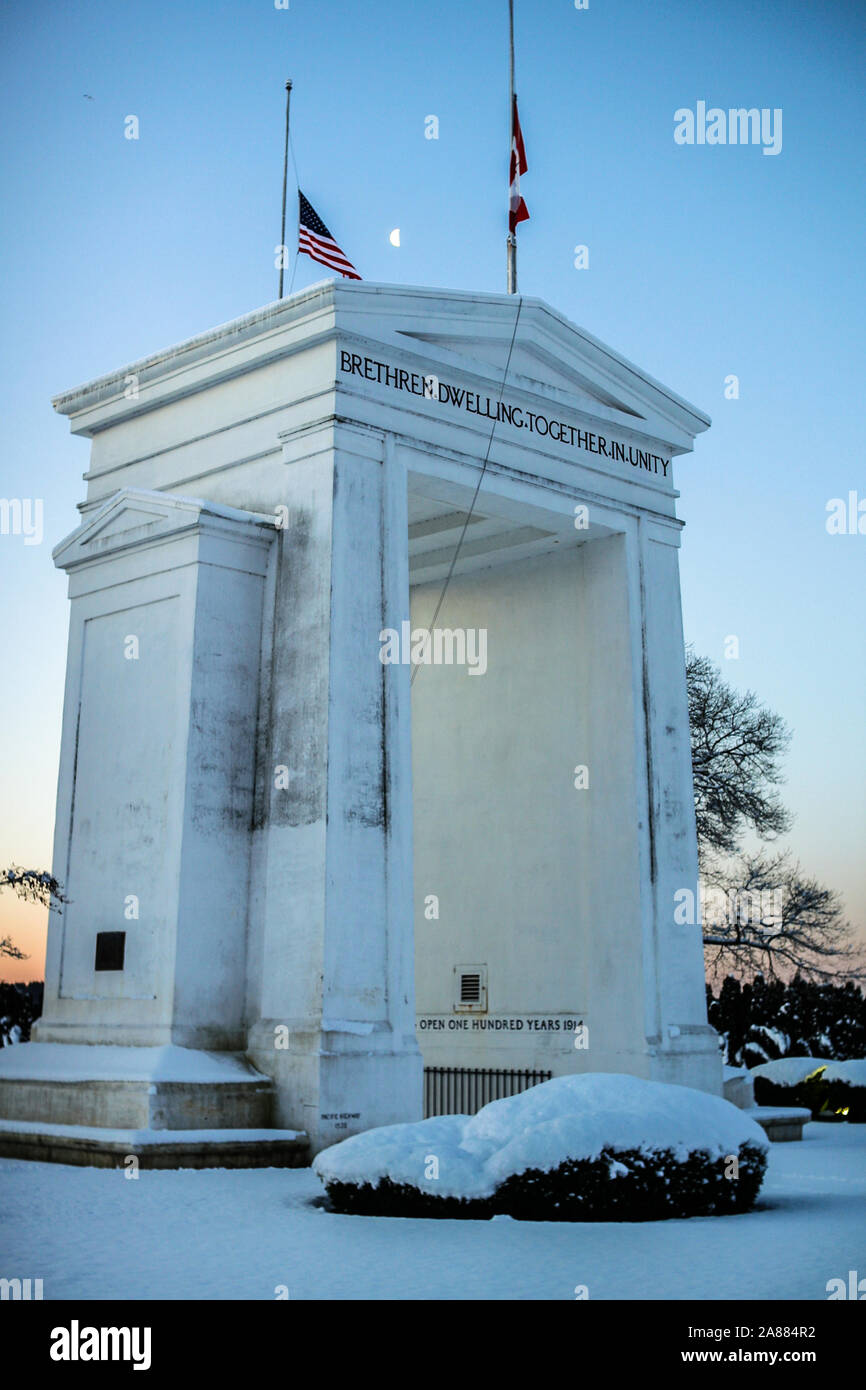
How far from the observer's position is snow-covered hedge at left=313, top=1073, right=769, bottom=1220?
11953mm

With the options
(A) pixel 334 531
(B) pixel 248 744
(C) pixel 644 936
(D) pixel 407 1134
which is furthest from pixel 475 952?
(D) pixel 407 1134

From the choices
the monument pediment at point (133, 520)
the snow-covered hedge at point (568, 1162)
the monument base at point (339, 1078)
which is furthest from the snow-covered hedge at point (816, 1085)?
the monument pediment at point (133, 520)

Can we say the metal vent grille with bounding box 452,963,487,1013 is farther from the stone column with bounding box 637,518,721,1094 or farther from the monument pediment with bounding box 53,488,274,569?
the monument pediment with bounding box 53,488,274,569

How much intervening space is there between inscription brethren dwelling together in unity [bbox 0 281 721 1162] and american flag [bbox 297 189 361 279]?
1.77 m

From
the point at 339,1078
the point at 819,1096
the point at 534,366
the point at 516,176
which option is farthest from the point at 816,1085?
the point at 516,176

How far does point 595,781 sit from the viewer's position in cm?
2242

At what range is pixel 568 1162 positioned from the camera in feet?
39.1

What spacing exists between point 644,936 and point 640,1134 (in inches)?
365

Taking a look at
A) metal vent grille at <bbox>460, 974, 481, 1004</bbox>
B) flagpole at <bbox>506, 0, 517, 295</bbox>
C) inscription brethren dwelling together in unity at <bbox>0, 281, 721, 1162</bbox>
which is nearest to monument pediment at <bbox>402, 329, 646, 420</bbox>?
inscription brethren dwelling together in unity at <bbox>0, 281, 721, 1162</bbox>

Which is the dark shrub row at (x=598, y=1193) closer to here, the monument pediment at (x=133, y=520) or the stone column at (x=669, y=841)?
the stone column at (x=669, y=841)

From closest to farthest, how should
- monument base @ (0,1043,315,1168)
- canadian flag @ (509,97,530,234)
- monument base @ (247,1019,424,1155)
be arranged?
monument base @ (0,1043,315,1168) < monument base @ (247,1019,424,1155) < canadian flag @ (509,97,530,234)

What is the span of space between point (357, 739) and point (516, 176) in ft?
34.6

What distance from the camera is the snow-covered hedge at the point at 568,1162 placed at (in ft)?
39.2

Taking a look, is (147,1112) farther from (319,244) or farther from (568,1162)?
(319,244)
